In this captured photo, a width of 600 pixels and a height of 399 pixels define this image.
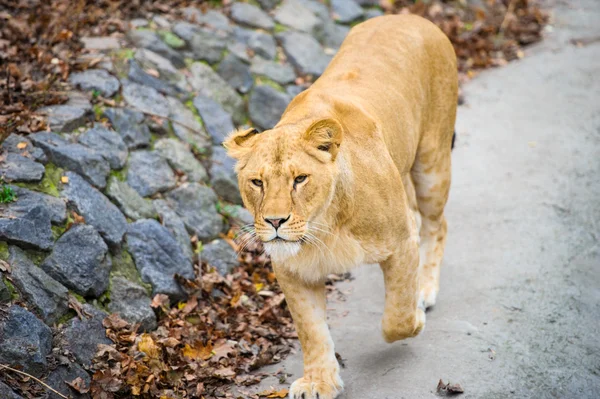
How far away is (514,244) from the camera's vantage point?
6629mm

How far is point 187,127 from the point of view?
279 inches

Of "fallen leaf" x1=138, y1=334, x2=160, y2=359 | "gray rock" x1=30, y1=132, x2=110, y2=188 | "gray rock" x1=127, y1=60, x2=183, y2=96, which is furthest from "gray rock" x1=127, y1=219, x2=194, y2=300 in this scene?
"gray rock" x1=127, y1=60, x2=183, y2=96

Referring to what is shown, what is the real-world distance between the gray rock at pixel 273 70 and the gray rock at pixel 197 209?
2.16 meters

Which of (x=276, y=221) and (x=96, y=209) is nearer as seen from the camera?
(x=276, y=221)

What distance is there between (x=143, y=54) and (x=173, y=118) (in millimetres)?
865

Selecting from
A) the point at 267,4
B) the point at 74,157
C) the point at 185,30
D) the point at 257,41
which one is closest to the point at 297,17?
the point at 267,4

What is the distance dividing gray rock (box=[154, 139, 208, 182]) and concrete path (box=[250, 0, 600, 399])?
1729mm

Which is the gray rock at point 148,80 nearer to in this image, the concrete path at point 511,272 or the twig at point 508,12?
Result: the concrete path at point 511,272

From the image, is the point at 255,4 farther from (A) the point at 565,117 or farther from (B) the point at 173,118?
(A) the point at 565,117

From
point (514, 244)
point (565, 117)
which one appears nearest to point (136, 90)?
point (514, 244)

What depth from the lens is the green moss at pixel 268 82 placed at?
27.5 feet

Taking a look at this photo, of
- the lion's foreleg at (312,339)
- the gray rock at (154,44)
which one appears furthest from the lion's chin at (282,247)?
the gray rock at (154,44)

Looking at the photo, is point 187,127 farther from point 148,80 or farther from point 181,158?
point 148,80

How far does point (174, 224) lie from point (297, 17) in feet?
14.4
